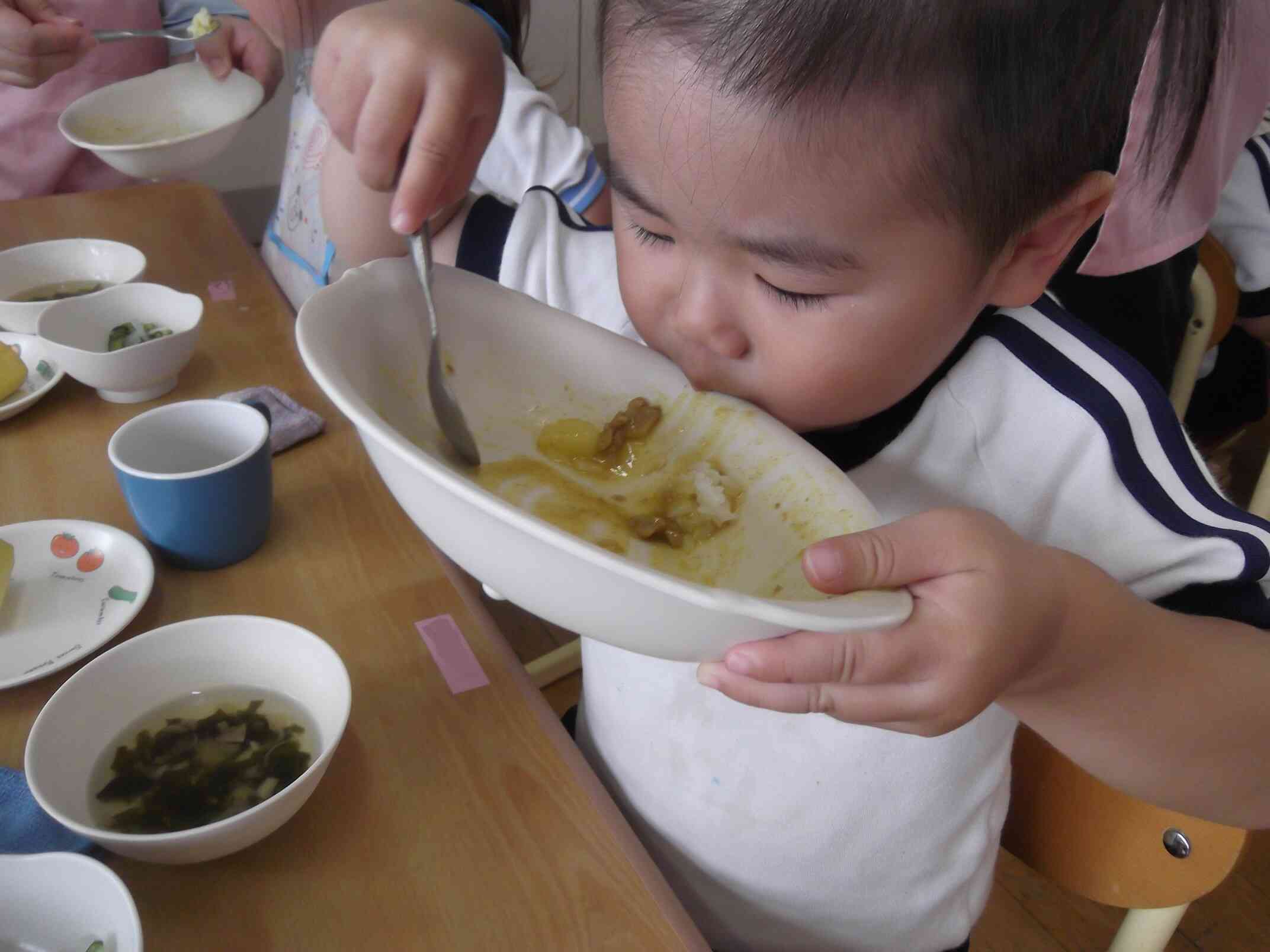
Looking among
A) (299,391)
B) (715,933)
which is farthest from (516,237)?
(715,933)

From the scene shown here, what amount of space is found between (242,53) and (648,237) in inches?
56.3

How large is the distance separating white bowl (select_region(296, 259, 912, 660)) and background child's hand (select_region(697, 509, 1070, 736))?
2 centimetres

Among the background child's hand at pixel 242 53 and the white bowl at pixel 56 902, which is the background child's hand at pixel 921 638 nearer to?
the white bowl at pixel 56 902

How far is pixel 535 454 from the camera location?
754 mm

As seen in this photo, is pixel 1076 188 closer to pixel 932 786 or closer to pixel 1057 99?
pixel 1057 99

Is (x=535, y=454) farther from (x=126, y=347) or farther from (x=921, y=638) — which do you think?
(x=126, y=347)

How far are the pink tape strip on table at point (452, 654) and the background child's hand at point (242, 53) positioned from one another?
4.02ft

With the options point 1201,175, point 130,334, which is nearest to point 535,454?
point 130,334

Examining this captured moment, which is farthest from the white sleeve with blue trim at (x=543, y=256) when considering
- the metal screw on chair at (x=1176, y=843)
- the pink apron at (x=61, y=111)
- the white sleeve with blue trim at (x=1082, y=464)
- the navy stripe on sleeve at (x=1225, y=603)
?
the pink apron at (x=61, y=111)

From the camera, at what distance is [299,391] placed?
1.16 m

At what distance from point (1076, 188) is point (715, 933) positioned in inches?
30.2

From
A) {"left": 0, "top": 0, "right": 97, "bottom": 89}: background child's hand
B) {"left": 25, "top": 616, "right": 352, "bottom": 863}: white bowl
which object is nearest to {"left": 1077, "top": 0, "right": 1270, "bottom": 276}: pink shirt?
{"left": 25, "top": 616, "right": 352, "bottom": 863}: white bowl

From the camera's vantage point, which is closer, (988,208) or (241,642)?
(988,208)

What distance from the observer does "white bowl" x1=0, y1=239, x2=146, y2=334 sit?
4.22ft
